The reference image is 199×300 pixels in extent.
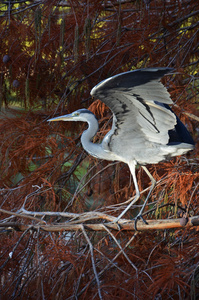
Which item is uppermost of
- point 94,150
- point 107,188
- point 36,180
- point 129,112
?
point 129,112

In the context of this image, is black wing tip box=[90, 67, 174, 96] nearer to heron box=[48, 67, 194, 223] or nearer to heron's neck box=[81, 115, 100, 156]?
heron box=[48, 67, 194, 223]

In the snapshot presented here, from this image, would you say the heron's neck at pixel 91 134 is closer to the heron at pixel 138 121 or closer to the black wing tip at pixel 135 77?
the heron at pixel 138 121

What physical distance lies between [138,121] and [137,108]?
66 millimetres

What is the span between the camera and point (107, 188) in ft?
7.13

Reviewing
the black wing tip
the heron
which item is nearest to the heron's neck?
the heron

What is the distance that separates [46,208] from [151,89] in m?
0.91

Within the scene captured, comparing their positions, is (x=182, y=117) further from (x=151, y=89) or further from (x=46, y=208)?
(x=46, y=208)

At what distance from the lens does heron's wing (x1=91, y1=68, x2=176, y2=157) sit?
113cm

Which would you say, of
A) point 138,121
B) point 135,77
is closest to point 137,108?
point 138,121

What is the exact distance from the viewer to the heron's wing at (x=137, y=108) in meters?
1.13

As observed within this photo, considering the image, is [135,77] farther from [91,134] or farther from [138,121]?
[91,134]

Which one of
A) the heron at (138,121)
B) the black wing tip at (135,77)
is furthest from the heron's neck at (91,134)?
the black wing tip at (135,77)

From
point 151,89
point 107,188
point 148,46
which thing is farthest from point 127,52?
point 151,89

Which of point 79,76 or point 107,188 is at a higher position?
point 79,76
